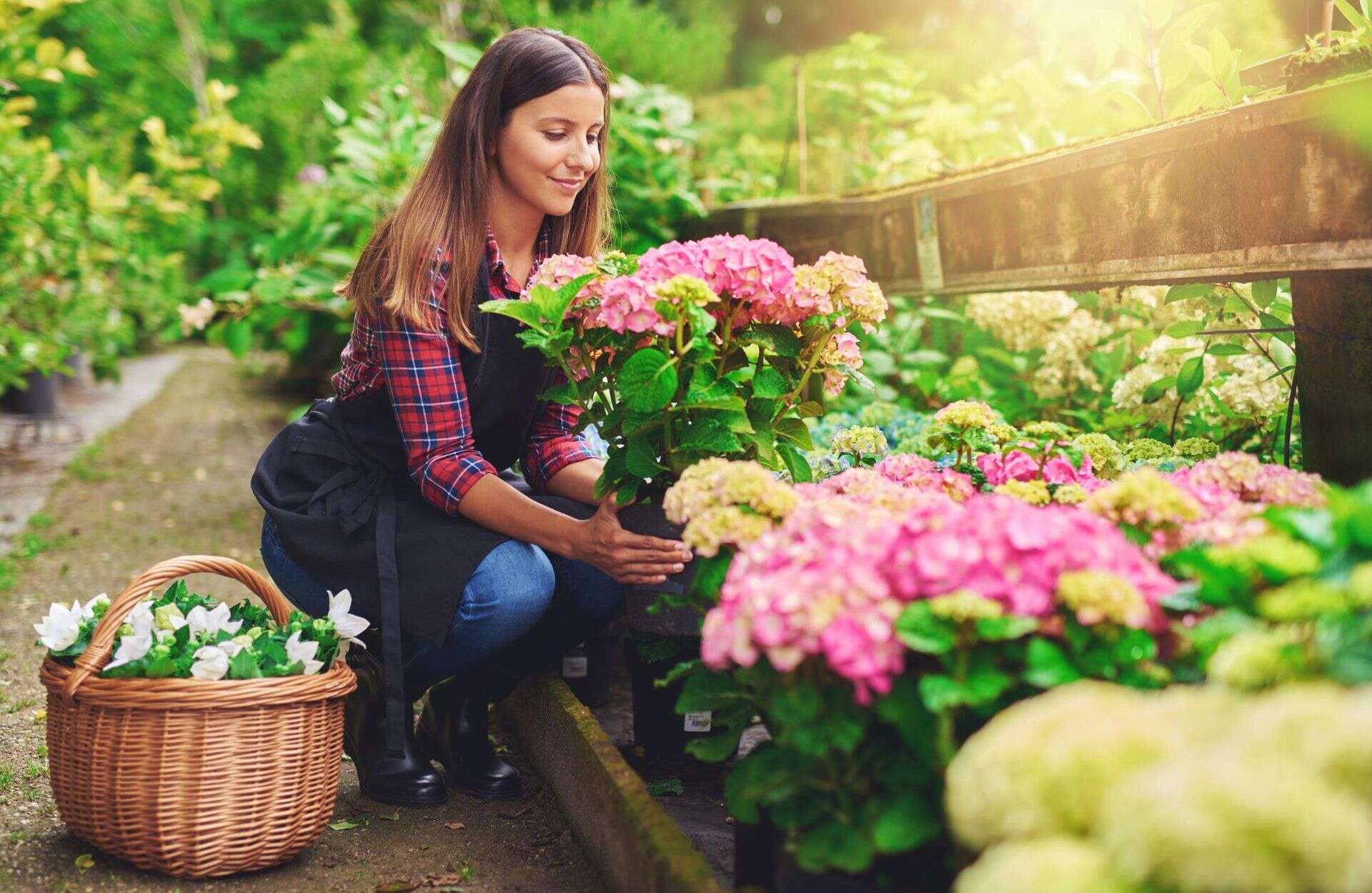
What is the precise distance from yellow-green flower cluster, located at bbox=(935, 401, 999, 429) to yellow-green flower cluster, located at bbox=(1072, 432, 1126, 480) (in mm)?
164

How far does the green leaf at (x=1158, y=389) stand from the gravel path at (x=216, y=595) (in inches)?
67.3

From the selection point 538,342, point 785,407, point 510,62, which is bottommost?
point 785,407

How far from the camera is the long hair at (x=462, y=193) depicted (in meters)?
2.25

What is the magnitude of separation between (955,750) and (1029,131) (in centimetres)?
337

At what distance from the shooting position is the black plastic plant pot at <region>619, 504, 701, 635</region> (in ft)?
6.53

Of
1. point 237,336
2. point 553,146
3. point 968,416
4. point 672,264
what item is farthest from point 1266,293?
point 237,336

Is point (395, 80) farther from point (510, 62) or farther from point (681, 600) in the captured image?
point (681, 600)

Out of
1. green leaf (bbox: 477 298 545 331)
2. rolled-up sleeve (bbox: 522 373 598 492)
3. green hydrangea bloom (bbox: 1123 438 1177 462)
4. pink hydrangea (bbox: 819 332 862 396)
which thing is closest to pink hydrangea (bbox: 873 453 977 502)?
pink hydrangea (bbox: 819 332 862 396)

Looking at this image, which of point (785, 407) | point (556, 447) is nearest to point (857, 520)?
point (785, 407)

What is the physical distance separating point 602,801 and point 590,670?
39.7 inches

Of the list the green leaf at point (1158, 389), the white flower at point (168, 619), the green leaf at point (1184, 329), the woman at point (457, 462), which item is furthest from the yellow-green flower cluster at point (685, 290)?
the green leaf at point (1158, 389)

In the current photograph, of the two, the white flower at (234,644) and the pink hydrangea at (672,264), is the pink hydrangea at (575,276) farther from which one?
the white flower at (234,644)

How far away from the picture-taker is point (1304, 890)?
89 cm

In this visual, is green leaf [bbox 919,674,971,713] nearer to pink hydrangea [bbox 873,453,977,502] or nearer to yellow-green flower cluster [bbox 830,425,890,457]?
pink hydrangea [bbox 873,453,977,502]
